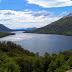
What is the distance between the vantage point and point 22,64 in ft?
454

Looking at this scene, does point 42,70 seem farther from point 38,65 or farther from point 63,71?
point 63,71

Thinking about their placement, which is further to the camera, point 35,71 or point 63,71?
point 35,71

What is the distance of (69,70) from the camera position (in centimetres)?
4759

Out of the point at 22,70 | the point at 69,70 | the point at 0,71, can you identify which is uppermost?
the point at 69,70

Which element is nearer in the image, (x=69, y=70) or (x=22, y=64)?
(x=69, y=70)

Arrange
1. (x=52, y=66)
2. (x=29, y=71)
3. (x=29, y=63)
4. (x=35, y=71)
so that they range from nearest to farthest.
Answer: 1. (x=52, y=66)
2. (x=35, y=71)
3. (x=29, y=71)
4. (x=29, y=63)

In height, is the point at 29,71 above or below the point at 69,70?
below

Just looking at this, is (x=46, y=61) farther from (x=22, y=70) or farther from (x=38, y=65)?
(x=22, y=70)


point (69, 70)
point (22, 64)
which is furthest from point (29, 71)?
point (69, 70)

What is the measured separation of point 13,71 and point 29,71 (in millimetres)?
24399

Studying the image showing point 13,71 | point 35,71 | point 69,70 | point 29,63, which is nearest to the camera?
point 69,70

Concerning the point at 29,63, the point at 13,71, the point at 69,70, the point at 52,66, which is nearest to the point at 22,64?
the point at 29,63

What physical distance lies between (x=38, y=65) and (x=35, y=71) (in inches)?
339

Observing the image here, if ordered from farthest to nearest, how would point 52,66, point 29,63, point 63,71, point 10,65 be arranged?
1. point 29,63
2. point 10,65
3. point 52,66
4. point 63,71
